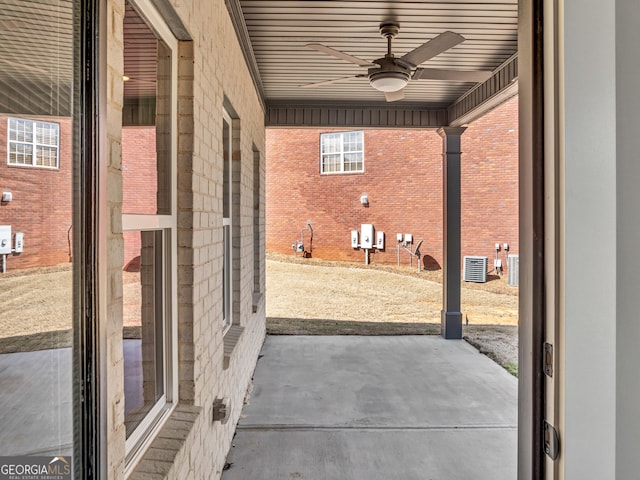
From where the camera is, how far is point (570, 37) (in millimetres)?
799

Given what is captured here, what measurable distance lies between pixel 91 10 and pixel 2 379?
0.69 metres

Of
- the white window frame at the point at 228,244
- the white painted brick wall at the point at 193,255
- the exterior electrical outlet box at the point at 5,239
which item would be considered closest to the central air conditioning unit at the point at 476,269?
the white window frame at the point at 228,244

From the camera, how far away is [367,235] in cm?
1173

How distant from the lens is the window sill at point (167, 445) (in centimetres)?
154

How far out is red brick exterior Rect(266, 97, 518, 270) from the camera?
10.8 m

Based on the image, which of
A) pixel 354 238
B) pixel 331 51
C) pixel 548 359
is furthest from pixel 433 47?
pixel 354 238

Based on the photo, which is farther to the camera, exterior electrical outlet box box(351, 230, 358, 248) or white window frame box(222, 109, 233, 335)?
exterior electrical outlet box box(351, 230, 358, 248)

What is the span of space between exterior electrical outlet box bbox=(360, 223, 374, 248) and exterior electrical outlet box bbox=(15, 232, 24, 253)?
11072 mm

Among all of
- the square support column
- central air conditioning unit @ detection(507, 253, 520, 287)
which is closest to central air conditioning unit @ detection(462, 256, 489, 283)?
central air conditioning unit @ detection(507, 253, 520, 287)

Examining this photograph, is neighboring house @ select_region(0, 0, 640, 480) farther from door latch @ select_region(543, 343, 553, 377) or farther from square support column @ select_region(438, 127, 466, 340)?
square support column @ select_region(438, 127, 466, 340)

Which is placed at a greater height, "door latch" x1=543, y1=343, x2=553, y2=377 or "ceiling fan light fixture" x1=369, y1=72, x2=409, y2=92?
"ceiling fan light fixture" x1=369, y1=72, x2=409, y2=92
